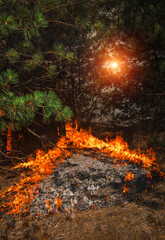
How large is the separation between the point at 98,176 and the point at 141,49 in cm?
419

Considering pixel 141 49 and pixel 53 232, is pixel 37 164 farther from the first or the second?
pixel 141 49

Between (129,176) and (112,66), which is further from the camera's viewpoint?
(112,66)

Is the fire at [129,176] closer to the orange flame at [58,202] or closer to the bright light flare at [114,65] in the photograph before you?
the orange flame at [58,202]

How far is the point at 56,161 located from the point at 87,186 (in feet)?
4.20

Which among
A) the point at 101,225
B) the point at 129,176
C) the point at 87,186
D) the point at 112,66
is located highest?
the point at 112,66

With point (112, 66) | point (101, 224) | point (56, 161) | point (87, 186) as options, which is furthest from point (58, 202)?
point (112, 66)

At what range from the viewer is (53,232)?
7.32ft

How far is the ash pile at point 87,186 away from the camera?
9.17 ft

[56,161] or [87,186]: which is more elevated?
[56,161]

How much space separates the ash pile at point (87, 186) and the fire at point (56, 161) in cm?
8

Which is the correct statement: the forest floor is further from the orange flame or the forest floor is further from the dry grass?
the orange flame

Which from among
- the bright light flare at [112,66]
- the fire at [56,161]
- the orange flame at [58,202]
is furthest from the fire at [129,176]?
the bright light flare at [112,66]

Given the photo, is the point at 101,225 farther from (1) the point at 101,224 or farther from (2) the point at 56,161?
(2) the point at 56,161

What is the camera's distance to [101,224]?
2297mm
